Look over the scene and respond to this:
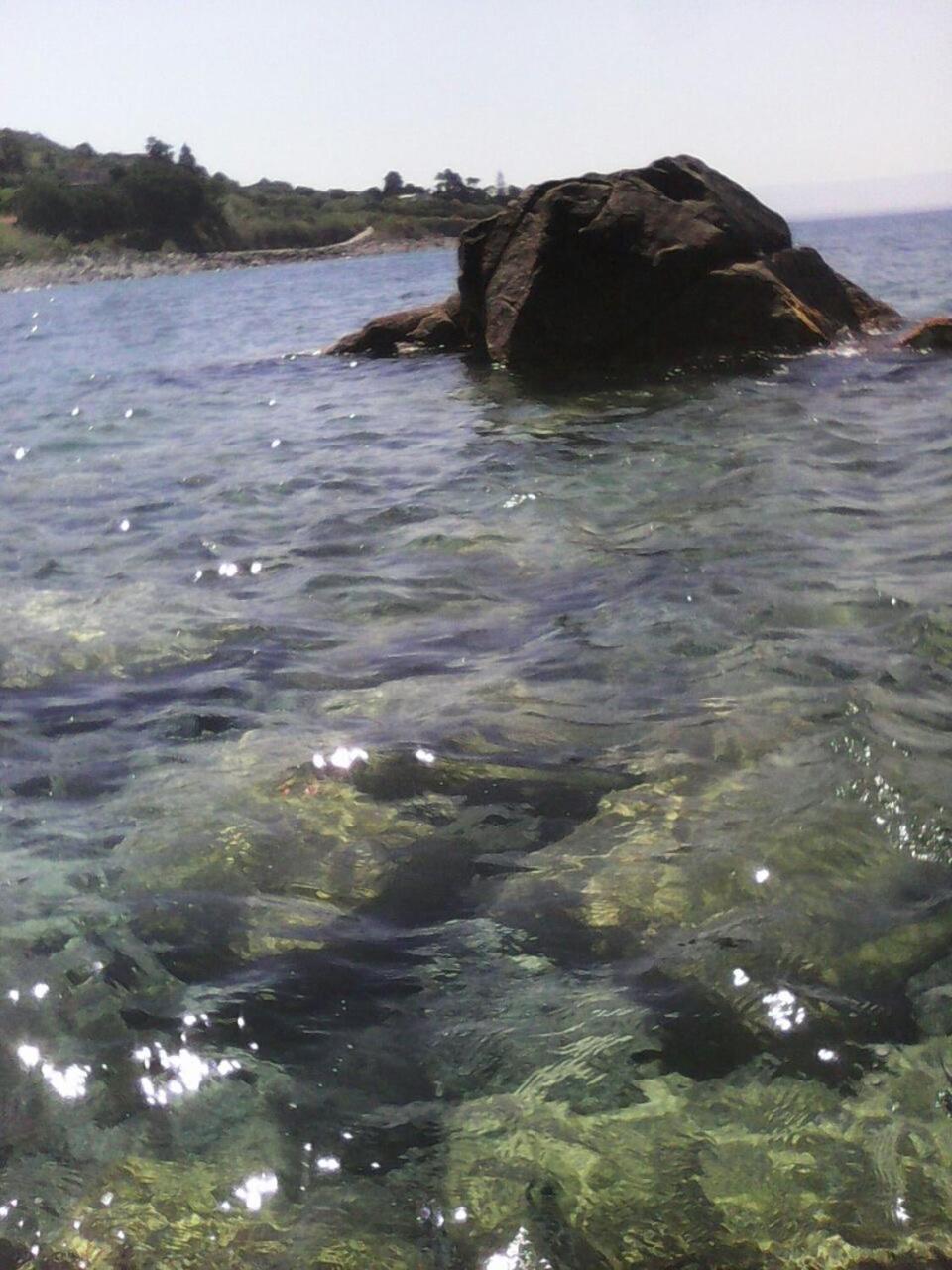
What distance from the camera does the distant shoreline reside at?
245ft

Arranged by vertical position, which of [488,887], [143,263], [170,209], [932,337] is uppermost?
[170,209]

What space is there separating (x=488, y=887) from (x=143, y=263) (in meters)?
86.2

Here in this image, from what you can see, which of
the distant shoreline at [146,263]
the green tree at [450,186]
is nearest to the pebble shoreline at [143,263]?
the distant shoreline at [146,263]

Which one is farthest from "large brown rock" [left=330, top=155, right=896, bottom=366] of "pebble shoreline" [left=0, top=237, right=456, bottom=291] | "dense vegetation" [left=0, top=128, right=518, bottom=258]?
"dense vegetation" [left=0, top=128, right=518, bottom=258]

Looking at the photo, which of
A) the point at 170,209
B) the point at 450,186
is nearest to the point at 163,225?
the point at 170,209

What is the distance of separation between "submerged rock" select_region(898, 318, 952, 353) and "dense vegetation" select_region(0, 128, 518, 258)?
81.5 meters

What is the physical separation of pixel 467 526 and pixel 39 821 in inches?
150

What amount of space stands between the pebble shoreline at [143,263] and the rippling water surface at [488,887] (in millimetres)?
71637

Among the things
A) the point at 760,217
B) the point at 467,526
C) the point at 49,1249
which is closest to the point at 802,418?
the point at 467,526

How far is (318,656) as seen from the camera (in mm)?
5090

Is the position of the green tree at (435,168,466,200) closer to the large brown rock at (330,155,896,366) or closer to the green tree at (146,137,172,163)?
the green tree at (146,137,172,163)

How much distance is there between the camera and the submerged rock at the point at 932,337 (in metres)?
12.8

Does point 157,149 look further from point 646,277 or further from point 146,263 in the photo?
point 646,277

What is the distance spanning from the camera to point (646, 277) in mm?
13117
